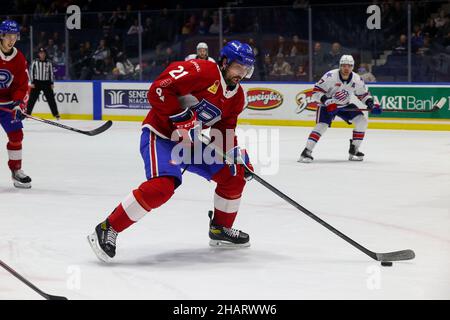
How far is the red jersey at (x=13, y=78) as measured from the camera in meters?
6.84

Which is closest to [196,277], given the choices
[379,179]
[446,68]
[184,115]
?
[184,115]

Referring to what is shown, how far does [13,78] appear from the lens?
6891mm

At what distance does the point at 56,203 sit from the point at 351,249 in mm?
2364

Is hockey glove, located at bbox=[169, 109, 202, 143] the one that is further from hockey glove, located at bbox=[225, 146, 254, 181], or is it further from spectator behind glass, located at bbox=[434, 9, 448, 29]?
spectator behind glass, located at bbox=[434, 9, 448, 29]

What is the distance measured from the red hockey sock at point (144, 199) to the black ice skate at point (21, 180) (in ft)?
9.31

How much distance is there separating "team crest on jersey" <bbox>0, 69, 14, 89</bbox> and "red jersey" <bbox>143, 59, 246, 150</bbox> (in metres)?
2.79

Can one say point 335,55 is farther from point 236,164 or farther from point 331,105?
point 236,164

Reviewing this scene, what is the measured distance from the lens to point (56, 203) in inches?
243

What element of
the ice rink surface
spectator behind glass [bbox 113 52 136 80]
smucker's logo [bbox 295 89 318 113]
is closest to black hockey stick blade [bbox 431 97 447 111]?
smucker's logo [bbox 295 89 318 113]

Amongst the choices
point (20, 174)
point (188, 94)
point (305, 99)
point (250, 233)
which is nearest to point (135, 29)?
point (305, 99)

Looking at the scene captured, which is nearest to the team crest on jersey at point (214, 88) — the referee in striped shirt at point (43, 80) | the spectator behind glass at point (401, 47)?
the spectator behind glass at point (401, 47)

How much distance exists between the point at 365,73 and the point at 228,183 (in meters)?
8.27
